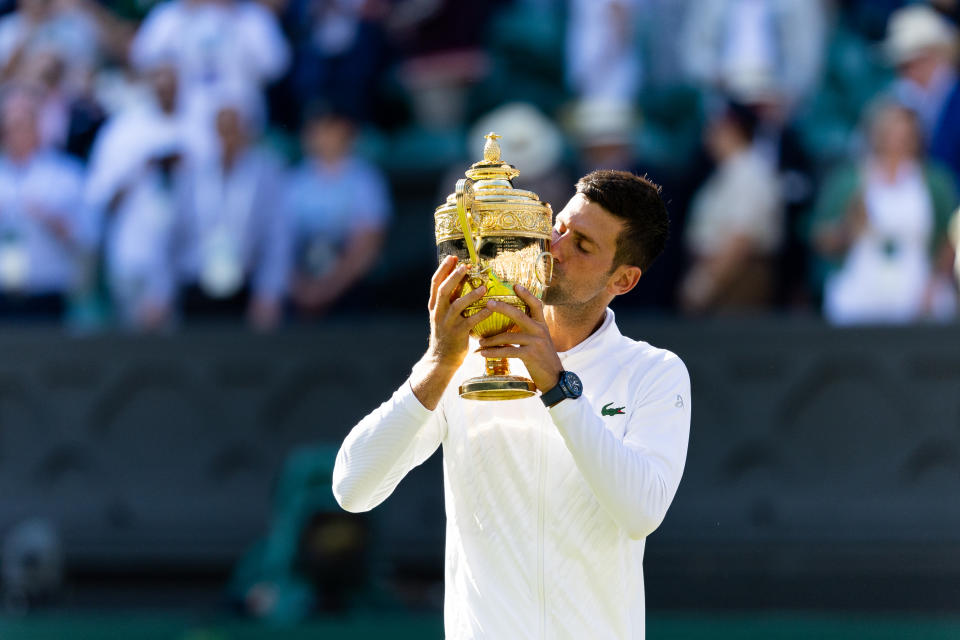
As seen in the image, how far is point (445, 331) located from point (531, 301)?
6.5 inches

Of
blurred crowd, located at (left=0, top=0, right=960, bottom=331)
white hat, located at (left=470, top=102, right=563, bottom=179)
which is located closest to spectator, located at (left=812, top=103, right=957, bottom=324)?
blurred crowd, located at (left=0, top=0, right=960, bottom=331)

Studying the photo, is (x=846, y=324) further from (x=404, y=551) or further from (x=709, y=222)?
(x=404, y=551)

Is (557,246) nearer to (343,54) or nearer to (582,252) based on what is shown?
(582,252)

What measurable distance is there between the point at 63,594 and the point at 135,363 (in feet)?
4.62

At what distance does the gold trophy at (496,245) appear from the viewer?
101 inches

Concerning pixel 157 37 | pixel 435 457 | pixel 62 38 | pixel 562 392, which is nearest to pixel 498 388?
pixel 562 392

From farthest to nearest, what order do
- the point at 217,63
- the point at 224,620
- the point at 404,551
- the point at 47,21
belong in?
the point at 47,21, the point at 217,63, the point at 404,551, the point at 224,620

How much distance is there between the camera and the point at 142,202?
333 inches

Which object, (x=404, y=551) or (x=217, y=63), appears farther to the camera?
(x=217, y=63)

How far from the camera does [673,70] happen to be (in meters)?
8.29

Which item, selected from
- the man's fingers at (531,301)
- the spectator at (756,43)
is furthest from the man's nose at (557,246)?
the spectator at (756,43)

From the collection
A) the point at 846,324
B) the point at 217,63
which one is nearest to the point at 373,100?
the point at 217,63

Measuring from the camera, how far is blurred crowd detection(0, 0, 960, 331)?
768cm

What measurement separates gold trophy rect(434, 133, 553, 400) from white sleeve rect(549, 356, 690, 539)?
0.13 metres
